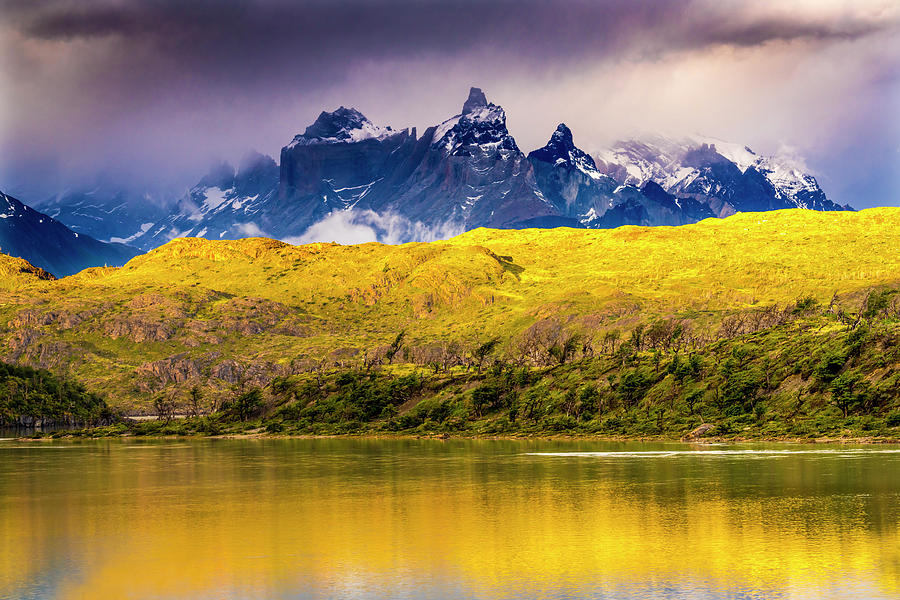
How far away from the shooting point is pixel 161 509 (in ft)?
266

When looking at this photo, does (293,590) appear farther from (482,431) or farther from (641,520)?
(482,431)

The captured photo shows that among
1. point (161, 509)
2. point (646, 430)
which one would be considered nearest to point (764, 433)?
point (646, 430)

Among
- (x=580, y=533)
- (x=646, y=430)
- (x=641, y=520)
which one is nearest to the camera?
(x=580, y=533)

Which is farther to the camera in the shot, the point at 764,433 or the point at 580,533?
the point at 764,433

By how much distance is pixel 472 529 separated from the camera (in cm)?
6462

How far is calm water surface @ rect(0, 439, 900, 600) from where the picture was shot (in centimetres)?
4684

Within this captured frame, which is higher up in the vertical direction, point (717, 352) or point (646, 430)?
point (717, 352)

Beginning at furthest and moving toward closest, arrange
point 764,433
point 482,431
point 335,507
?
point 482,431
point 764,433
point 335,507

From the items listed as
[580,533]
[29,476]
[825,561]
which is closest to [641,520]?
[580,533]

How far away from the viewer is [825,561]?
50.2m

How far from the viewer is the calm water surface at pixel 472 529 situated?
46.8m

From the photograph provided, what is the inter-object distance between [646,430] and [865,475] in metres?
75.9

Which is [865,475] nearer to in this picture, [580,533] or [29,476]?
[580,533]

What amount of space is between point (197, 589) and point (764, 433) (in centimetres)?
11782
